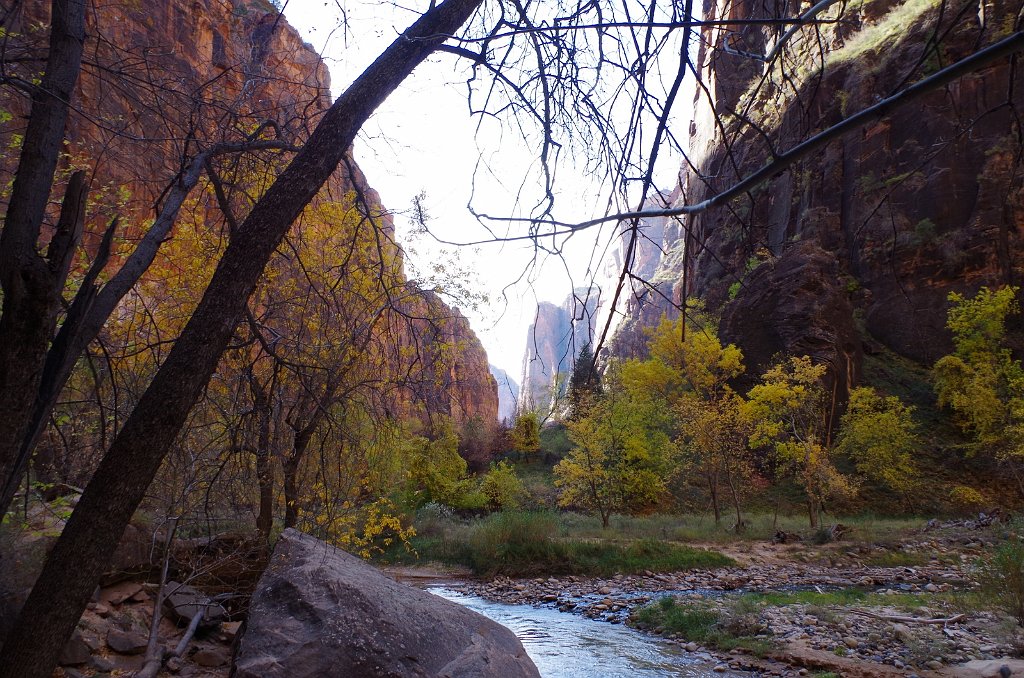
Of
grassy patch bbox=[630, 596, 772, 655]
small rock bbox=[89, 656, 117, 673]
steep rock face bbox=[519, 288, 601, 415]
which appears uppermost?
steep rock face bbox=[519, 288, 601, 415]

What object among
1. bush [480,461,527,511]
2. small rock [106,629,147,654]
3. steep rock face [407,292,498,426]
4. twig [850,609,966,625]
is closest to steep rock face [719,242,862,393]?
bush [480,461,527,511]

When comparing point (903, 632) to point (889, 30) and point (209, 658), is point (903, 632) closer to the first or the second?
point (209, 658)

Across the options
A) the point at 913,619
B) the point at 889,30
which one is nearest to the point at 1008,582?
the point at 913,619

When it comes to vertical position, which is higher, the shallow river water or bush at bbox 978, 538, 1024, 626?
Answer: bush at bbox 978, 538, 1024, 626

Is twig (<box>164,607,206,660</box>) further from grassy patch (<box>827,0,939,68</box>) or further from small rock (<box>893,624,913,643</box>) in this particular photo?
grassy patch (<box>827,0,939,68</box>)

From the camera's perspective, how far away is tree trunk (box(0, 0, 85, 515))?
6.28ft

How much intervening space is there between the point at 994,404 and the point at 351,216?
21921mm

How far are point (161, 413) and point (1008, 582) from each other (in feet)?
28.0

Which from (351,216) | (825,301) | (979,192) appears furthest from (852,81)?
(351,216)

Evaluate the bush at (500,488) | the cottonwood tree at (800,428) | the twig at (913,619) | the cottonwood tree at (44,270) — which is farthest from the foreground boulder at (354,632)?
the bush at (500,488)

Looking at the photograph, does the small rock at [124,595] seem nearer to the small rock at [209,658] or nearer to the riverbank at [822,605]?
the small rock at [209,658]

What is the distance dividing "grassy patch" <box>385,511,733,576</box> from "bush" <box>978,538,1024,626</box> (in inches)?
302

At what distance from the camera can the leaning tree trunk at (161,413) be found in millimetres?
1756

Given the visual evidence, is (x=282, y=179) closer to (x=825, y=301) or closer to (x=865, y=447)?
(x=865, y=447)
